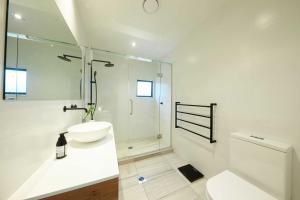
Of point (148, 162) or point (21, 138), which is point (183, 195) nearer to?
point (148, 162)

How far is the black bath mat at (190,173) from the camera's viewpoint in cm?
170

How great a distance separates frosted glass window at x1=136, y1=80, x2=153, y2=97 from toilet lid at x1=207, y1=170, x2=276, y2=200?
94.4 inches

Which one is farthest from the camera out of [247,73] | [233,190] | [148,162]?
[148,162]

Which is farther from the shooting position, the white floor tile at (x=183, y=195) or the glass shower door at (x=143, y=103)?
the glass shower door at (x=143, y=103)

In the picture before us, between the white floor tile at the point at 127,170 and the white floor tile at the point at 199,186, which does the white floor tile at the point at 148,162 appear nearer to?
the white floor tile at the point at 127,170

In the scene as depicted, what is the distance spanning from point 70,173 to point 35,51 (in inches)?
31.1

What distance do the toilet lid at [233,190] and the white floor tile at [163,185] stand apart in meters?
0.73

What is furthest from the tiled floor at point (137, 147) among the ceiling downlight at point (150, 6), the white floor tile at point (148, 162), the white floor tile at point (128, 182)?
the ceiling downlight at point (150, 6)

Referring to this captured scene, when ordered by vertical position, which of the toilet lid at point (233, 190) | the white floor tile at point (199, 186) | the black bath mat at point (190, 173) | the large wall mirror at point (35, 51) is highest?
the large wall mirror at point (35, 51)

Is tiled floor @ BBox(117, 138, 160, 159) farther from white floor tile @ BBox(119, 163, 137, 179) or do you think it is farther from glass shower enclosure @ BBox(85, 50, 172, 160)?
white floor tile @ BBox(119, 163, 137, 179)

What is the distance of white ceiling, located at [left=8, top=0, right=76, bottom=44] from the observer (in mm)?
551

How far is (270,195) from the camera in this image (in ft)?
3.03

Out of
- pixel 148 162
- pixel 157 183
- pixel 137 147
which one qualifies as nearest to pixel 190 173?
pixel 157 183

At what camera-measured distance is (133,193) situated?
4.81 feet
